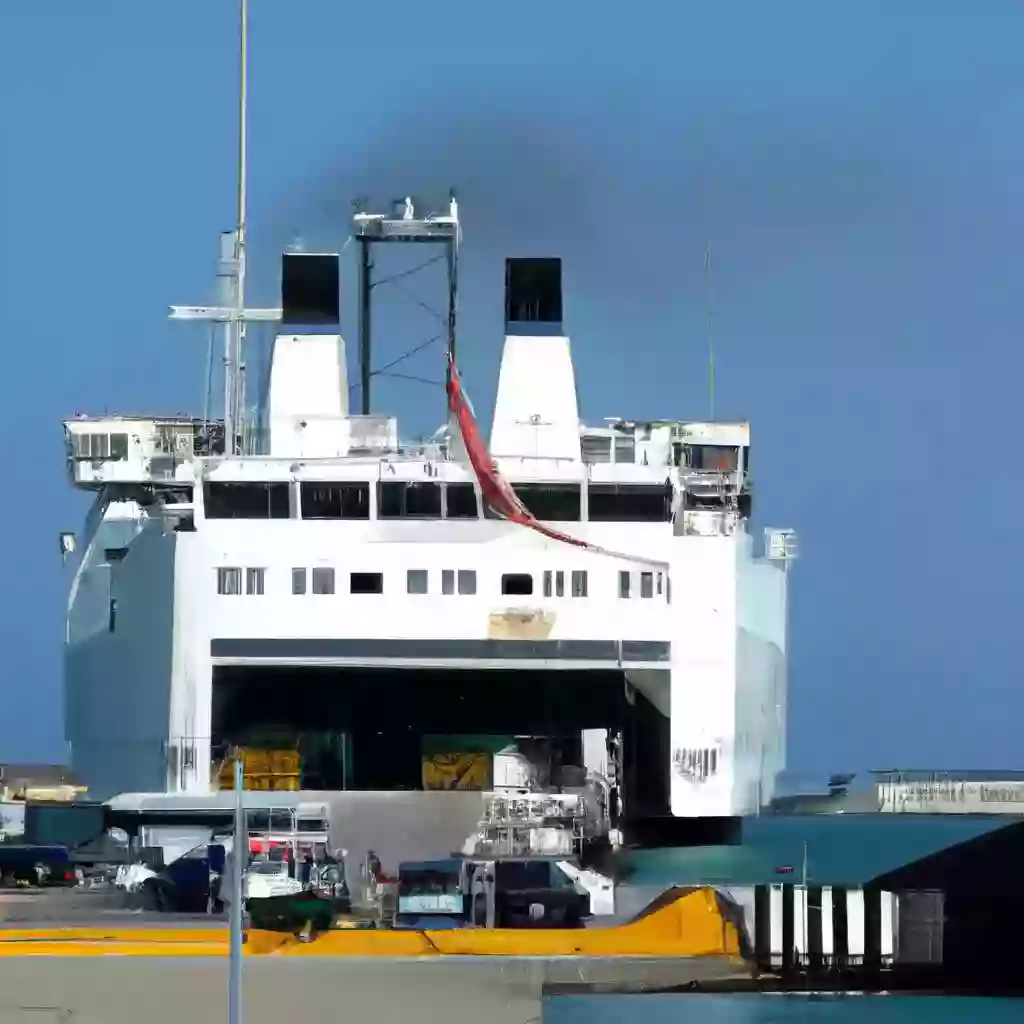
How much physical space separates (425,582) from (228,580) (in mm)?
3058

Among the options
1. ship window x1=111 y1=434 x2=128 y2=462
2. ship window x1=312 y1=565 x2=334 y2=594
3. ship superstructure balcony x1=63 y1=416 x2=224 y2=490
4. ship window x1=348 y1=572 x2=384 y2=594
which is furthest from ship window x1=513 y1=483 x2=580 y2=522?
ship window x1=111 y1=434 x2=128 y2=462

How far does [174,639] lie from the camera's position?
4394cm

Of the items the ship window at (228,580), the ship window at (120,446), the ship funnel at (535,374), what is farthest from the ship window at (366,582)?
the ship window at (120,446)

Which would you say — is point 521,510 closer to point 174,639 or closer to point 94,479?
point 174,639

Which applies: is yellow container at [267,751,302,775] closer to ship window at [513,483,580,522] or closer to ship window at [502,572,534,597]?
ship window at [502,572,534,597]

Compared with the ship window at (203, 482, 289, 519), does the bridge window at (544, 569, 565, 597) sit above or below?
below

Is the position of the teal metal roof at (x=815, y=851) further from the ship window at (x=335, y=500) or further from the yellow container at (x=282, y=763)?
the ship window at (x=335, y=500)

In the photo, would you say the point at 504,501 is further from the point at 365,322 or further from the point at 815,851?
the point at 815,851

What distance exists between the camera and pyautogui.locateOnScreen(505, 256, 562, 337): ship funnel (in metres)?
49.0

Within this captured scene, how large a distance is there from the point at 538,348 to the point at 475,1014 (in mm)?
18566

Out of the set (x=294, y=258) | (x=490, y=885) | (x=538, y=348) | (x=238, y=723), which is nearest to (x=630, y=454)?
(x=538, y=348)

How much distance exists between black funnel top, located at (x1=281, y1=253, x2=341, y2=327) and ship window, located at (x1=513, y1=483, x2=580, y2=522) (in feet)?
20.5

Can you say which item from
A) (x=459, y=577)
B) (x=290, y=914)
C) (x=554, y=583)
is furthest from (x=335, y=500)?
(x=290, y=914)

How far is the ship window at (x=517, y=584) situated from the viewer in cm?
4438
